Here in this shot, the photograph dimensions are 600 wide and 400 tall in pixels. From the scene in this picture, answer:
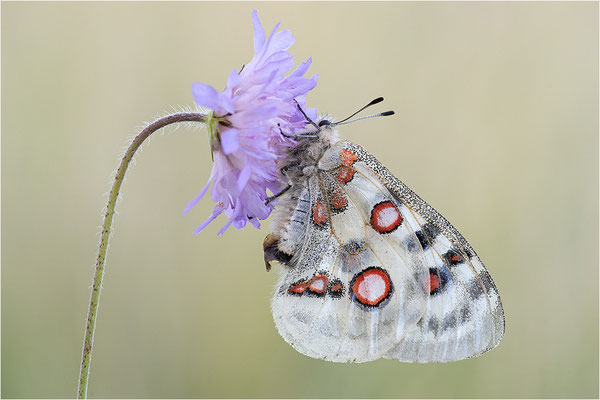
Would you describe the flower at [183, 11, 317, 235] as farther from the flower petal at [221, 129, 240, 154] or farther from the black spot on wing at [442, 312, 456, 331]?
the black spot on wing at [442, 312, 456, 331]

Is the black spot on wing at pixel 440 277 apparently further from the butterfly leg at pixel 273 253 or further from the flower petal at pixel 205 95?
the flower petal at pixel 205 95

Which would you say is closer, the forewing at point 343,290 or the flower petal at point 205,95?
the flower petal at point 205,95

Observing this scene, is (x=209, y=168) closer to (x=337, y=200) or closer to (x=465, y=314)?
(x=337, y=200)

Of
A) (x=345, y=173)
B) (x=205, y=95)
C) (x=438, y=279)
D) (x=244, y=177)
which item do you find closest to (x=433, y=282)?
(x=438, y=279)

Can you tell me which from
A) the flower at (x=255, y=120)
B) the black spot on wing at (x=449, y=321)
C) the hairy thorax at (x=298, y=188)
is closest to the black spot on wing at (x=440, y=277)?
the black spot on wing at (x=449, y=321)
